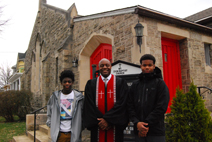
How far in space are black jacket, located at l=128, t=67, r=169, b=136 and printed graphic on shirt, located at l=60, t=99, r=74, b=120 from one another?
0.88 m

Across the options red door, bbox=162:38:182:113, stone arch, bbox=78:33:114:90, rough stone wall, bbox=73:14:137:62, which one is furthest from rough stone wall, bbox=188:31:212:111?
stone arch, bbox=78:33:114:90

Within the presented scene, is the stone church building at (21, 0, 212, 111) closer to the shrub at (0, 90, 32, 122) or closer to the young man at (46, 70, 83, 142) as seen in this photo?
the shrub at (0, 90, 32, 122)

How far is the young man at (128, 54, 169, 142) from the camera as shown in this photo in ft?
7.93

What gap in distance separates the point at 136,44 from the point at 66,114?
3589 millimetres

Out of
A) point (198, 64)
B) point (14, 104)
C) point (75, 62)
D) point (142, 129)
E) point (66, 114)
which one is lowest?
point (14, 104)

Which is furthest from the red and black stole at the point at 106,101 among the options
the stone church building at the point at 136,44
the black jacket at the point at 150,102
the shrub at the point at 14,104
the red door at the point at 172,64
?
the shrub at the point at 14,104

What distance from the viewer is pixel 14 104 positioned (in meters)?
10.9

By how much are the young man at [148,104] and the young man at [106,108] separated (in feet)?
0.48

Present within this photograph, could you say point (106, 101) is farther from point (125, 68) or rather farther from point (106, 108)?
point (125, 68)

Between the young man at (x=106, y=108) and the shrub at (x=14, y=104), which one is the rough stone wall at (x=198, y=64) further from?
the shrub at (x=14, y=104)

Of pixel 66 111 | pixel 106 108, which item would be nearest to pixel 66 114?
pixel 66 111

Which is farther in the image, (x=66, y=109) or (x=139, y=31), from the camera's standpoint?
(x=139, y=31)

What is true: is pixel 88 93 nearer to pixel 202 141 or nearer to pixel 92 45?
pixel 202 141

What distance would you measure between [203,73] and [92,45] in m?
4.37
